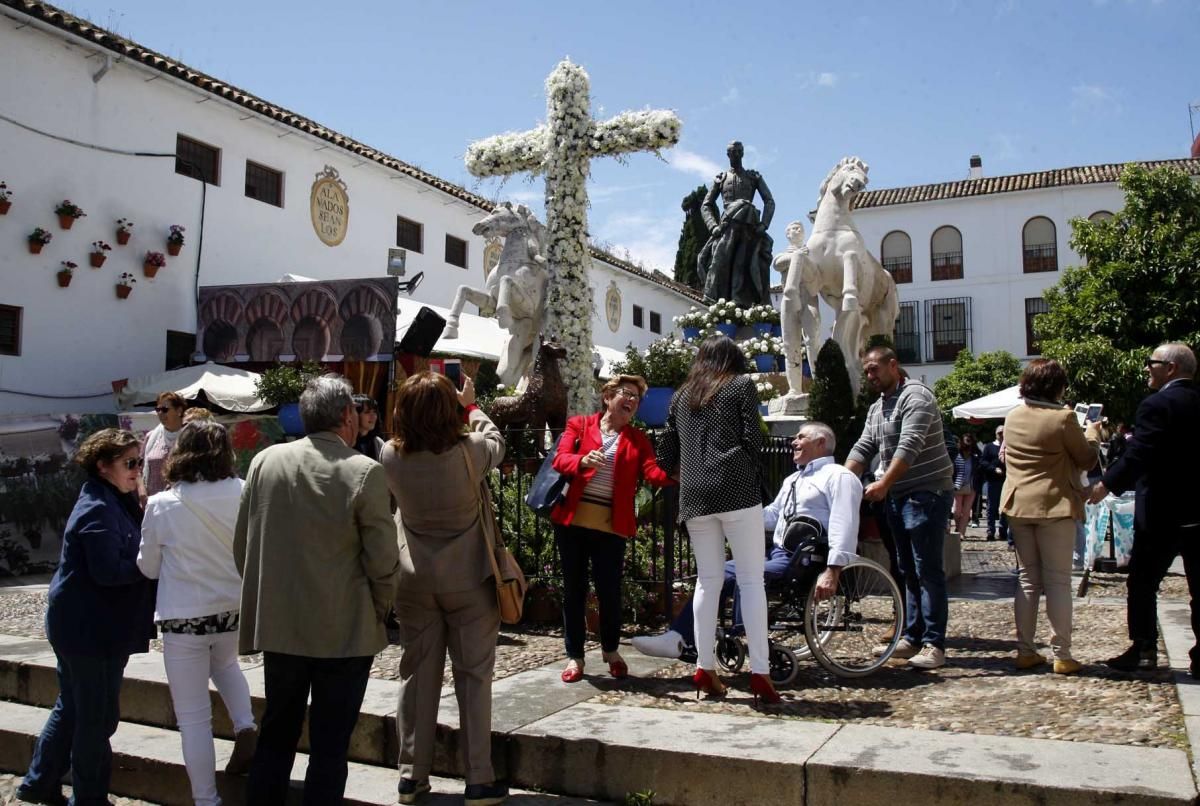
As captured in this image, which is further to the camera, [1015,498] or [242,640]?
[1015,498]

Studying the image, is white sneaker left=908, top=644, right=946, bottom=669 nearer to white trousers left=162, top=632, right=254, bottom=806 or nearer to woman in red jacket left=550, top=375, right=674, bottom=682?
woman in red jacket left=550, top=375, right=674, bottom=682

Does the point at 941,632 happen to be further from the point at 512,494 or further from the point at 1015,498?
the point at 512,494

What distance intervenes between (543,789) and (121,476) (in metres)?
2.16

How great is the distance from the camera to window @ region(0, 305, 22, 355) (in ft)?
45.3

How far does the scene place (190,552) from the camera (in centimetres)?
402

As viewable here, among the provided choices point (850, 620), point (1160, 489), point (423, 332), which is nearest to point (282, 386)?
point (423, 332)

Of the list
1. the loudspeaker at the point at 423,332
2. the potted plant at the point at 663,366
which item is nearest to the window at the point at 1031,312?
the potted plant at the point at 663,366

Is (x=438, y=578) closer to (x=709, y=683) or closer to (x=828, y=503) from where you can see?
(x=709, y=683)

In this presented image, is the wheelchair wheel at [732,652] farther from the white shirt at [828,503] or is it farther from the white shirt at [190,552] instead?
the white shirt at [190,552]

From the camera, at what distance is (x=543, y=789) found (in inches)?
166

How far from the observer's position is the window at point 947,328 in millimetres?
43219

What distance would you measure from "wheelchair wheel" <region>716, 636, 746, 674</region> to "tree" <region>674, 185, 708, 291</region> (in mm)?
34249

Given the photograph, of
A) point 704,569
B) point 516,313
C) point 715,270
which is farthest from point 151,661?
point 715,270

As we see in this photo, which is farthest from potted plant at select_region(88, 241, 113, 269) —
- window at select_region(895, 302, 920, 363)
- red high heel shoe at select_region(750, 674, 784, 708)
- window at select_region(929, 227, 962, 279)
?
window at select_region(929, 227, 962, 279)
